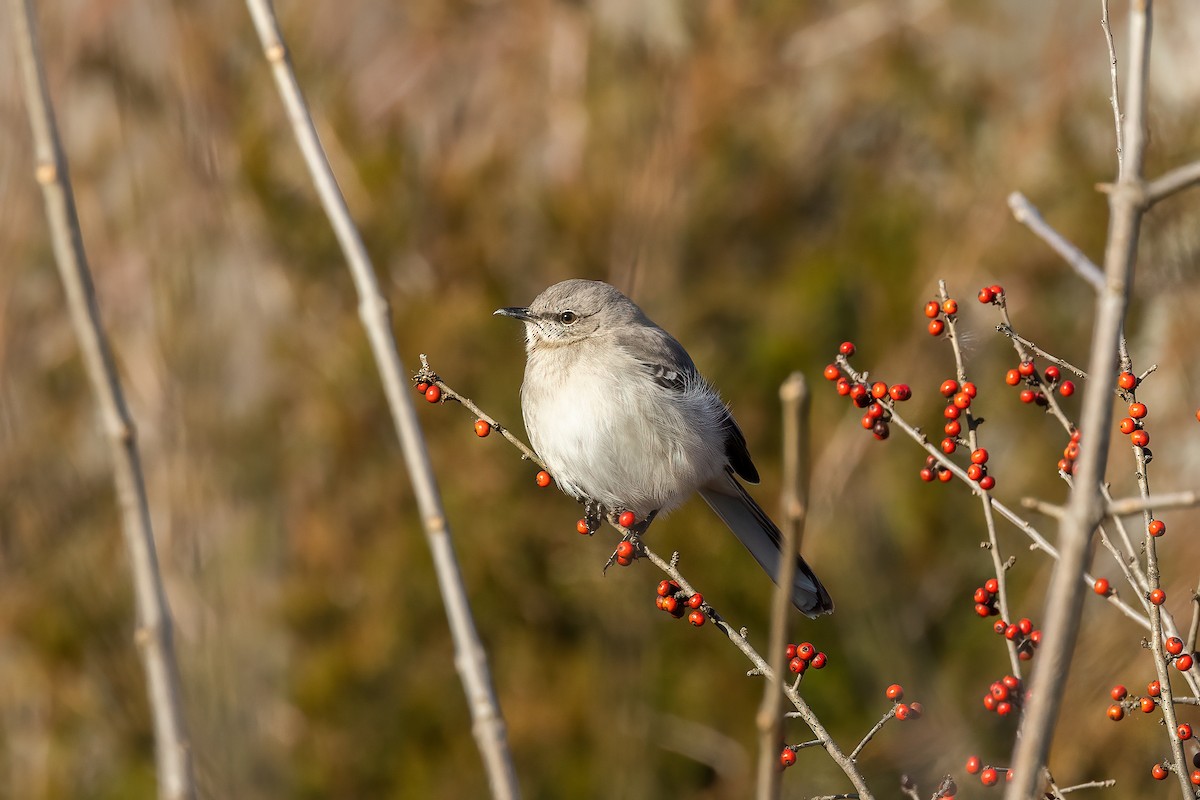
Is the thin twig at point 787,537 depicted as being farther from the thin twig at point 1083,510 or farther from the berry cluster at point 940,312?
the berry cluster at point 940,312

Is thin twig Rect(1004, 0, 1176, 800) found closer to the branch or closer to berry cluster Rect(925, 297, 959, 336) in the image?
the branch

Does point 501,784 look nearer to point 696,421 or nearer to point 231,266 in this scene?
point 696,421

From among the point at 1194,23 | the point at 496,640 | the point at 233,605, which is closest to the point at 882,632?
the point at 496,640

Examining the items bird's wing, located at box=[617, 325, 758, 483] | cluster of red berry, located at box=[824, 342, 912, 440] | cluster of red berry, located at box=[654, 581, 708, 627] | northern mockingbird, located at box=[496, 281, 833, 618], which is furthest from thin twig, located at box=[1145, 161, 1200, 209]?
bird's wing, located at box=[617, 325, 758, 483]

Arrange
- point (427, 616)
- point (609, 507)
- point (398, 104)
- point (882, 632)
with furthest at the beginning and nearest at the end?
point (398, 104), point (427, 616), point (882, 632), point (609, 507)

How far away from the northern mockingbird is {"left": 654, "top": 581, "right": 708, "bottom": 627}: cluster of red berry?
1020mm

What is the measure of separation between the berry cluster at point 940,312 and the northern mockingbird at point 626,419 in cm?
134

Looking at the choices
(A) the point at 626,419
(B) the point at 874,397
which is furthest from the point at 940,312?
(A) the point at 626,419

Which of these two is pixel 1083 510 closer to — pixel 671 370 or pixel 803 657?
pixel 803 657

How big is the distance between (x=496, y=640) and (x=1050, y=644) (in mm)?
5044

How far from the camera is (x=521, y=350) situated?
20.9 feet

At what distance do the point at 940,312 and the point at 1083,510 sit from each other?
146 centimetres

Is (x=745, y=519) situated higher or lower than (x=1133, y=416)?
higher

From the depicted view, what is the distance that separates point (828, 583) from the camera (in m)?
5.86
